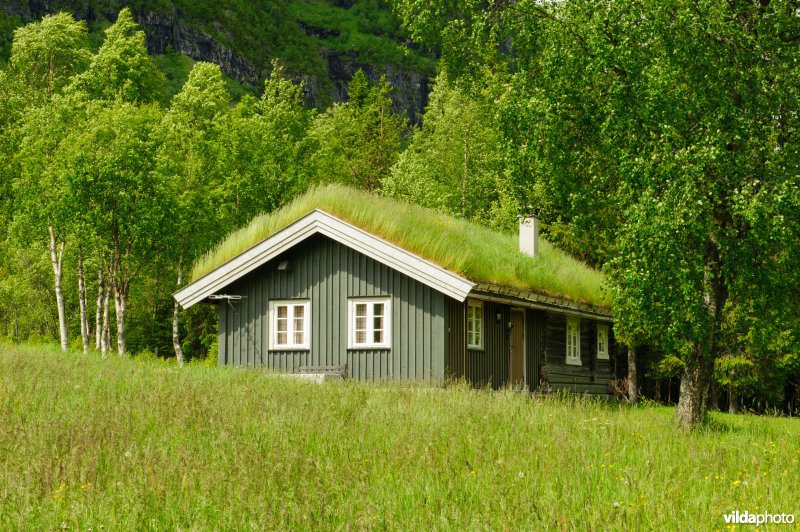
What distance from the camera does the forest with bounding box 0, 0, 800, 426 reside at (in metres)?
15.9

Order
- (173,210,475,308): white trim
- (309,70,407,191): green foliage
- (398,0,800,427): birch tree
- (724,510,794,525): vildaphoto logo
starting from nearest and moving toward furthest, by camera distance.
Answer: (724,510,794,525): vildaphoto logo → (398,0,800,427): birch tree → (173,210,475,308): white trim → (309,70,407,191): green foliage

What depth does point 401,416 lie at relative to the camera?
12461mm

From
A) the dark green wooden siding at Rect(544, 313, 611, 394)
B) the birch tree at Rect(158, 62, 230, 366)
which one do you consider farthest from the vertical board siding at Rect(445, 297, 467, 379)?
the birch tree at Rect(158, 62, 230, 366)

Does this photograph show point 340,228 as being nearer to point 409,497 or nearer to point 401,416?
point 401,416

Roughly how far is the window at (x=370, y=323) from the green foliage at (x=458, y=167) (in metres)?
24.2

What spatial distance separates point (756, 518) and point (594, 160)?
12171mm

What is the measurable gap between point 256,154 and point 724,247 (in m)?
30.4

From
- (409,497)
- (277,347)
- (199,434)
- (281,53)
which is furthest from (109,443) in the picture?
(281,53)

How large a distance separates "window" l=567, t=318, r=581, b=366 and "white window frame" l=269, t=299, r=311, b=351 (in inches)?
364

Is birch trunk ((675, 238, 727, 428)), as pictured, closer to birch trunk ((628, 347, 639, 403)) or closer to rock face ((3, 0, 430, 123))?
birch trunk ((628, 347, 639, 403))

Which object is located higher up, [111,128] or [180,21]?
[180,21]

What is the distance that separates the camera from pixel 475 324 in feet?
74.8

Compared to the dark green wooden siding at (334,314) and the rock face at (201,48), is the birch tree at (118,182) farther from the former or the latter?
the rock face at (201,48)

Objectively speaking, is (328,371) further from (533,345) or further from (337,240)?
(533,345)
